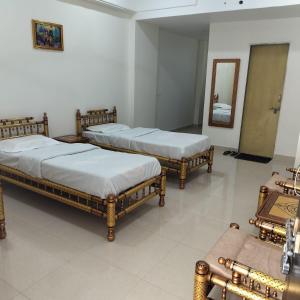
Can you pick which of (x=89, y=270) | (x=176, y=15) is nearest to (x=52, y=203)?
(x=89, y=270)

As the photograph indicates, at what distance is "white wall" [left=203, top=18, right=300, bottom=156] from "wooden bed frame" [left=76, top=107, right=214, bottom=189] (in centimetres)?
165

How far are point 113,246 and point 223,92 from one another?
14.0ft

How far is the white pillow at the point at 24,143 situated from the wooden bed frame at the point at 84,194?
0.79 feet

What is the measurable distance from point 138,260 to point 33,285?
81 cm

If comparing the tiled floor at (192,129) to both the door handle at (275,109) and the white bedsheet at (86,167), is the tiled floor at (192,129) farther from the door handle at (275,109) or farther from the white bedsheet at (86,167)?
the white bedsheet at (86,167)

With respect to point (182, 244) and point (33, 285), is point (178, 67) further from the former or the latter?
point (33, 285)

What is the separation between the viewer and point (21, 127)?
4.18 meters

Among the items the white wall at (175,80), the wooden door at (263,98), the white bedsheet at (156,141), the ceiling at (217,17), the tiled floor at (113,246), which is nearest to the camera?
the tiled floor at (113,246)

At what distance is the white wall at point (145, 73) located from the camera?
5906 mm

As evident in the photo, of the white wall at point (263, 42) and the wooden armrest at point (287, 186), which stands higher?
the white wall at point (263, 42)

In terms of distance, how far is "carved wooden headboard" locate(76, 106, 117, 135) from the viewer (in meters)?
4.98

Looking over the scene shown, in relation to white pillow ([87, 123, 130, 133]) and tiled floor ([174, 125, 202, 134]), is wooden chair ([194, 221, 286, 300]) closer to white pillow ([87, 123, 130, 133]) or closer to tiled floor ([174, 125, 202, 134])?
white pillow ([87, 123, 130, 133])

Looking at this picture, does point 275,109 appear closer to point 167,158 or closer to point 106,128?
point 167,158

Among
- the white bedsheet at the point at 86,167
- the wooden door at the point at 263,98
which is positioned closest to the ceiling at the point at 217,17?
the wooden door at the point at 263,98
